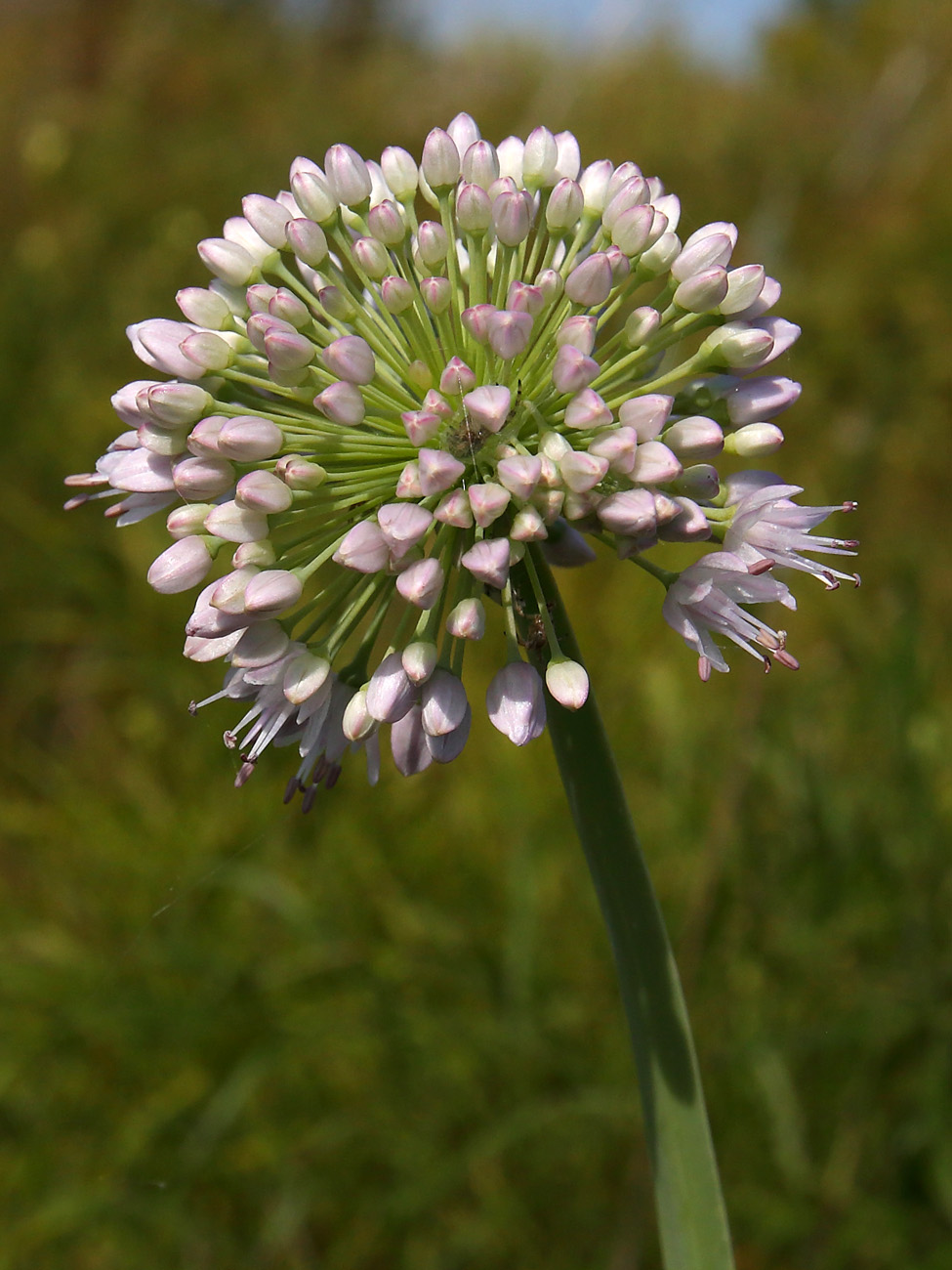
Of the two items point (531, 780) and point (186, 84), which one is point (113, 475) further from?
point (186, 84)

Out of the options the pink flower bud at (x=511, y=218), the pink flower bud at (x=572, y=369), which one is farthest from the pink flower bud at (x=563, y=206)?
the pink flower bud at (x=572, y=369)

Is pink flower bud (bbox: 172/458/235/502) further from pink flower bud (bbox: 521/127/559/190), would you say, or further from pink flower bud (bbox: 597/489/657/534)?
pink flower bud (bbox: 521/127/559/190)

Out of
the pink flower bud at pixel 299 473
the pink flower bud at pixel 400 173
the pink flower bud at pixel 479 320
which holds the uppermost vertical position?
the pink flower bud at pixel 400 173

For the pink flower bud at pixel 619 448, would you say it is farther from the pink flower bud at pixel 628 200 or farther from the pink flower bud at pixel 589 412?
the pink flower bud at pixel 628 200

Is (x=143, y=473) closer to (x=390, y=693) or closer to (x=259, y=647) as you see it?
(x=259, y=647)

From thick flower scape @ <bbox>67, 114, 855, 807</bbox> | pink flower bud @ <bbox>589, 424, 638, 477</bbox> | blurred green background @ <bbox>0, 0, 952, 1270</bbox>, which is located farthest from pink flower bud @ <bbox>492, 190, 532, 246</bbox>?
blurred green background @ <bbox>0, 0, 952, 1270</bbox>

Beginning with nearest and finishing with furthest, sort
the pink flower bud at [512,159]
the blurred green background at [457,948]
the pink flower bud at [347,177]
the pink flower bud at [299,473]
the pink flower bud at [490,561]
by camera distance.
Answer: the pink flower bud at [490,561] → the pink flower bud at [299,473] → the pink flower bud at [347,177] → the pink flower bud at [512,159] → the blurred green background at [457,948]

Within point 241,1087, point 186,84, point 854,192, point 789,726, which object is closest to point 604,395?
point 789,726
